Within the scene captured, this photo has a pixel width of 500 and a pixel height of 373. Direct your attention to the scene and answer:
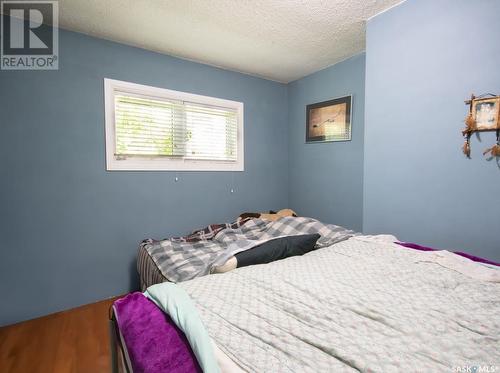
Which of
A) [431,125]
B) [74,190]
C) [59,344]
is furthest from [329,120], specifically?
[59,344]

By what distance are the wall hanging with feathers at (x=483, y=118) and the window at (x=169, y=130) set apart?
2.19 metres

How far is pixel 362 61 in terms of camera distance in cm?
262

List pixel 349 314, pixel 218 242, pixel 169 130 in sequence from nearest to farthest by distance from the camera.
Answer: pixel 349 314 → pixel 218 242 → pixel 169 130

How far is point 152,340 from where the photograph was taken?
80 centimetres

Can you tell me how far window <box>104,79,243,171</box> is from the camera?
2.41 metres

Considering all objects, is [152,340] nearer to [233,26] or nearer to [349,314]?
[349,314]

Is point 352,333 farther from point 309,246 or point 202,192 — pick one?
point 202,192

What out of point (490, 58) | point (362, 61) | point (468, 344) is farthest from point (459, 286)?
point (362, 61)

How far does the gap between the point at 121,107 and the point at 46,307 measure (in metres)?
1.89

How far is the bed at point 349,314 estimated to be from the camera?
688 mm

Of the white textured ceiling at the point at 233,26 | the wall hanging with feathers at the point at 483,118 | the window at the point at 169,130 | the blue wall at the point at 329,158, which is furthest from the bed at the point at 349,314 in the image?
the white textured ceiling at the point at 233,26

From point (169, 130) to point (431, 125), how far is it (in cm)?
235

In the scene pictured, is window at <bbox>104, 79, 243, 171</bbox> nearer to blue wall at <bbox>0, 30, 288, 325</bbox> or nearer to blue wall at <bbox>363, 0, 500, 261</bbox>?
blue wall at <bbox>0, 30, 288, 325</bbox>

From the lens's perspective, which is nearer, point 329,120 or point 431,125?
point 431,125
